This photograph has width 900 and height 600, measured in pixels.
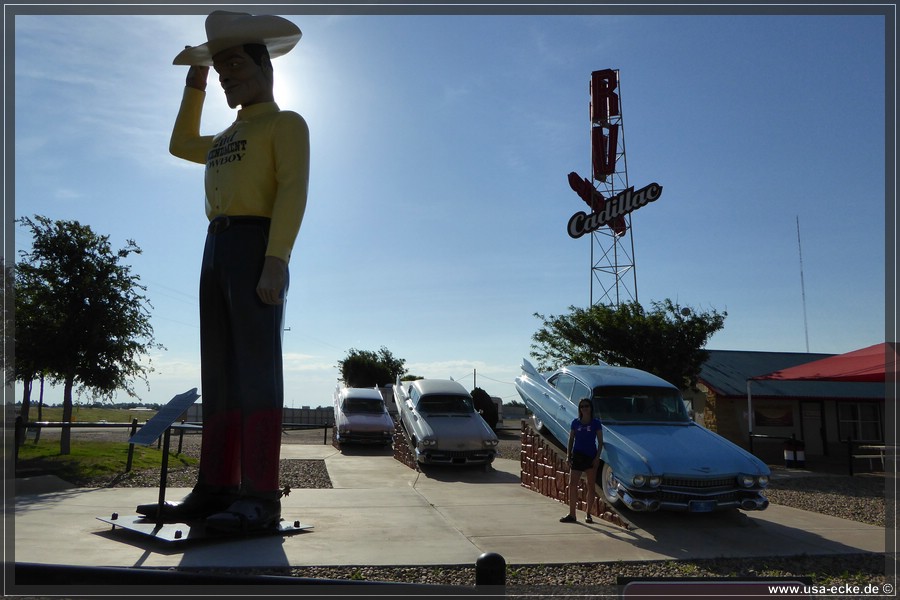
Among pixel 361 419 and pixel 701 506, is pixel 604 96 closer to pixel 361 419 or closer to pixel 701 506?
pixel 361 419

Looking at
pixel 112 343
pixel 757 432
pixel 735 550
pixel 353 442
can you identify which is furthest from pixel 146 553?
pixel 757 432

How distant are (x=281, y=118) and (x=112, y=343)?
11504mm

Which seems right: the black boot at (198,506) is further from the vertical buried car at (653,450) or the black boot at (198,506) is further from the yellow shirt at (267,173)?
the vertical buried car at (653,450)

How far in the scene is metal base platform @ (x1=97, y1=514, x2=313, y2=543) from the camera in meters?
6.00

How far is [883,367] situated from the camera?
50.8 ft

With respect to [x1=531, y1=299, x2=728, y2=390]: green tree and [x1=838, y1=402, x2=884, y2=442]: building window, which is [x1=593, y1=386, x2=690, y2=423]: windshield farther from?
[x1=838, y1=402, x2=884, y2=442]: building window

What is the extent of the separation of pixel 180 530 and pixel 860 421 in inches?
972

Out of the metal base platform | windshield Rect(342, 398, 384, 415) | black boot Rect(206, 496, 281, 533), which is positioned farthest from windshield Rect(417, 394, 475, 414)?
black boot Rect(206, 496, 281, 533)

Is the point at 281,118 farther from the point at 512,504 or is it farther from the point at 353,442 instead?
the point at 353,442

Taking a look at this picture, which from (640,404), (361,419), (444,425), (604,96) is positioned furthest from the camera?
(604,96)

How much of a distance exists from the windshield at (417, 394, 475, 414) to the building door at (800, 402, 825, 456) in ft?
46.5

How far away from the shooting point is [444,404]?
1587 centimetres

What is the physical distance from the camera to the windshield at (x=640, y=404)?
971 centimetres

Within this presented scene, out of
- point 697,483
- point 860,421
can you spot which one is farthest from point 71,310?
point 860,421
